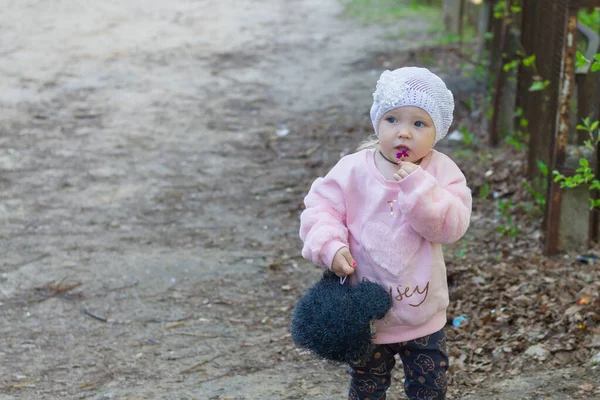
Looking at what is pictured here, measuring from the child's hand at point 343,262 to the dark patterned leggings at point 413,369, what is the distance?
0.35 m

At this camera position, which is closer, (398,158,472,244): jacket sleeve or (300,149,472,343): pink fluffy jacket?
(398,158,472,244): jacket sleeve

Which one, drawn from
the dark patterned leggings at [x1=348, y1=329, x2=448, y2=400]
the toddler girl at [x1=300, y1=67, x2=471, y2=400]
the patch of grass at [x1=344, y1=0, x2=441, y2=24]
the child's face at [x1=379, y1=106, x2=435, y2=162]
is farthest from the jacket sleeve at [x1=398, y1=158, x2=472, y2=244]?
the patch of grass at [x1=344, y1=0, x2=441, y2=24]

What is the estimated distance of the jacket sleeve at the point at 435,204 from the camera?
2809mm

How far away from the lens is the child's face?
2.94 m

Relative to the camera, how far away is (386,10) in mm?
16625

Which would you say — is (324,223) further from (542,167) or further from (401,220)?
(542,167)

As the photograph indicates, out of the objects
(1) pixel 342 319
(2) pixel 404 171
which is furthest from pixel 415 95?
(1) pixel 342 319

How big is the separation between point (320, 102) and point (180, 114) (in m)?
1.68

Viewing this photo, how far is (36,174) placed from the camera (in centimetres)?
763

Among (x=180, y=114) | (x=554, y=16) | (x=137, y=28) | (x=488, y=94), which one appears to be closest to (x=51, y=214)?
(x=180, y=114)

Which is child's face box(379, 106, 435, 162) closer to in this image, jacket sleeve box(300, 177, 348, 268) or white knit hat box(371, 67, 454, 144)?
white knit hat box(371, 67, 454, 144)

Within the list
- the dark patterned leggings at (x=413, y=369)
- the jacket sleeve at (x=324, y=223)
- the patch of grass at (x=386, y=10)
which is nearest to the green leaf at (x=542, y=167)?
the dark patterned leggings at (x=413, y=369)

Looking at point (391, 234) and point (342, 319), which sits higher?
point (391, 234)

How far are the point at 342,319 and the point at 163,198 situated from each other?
14.4 ft
